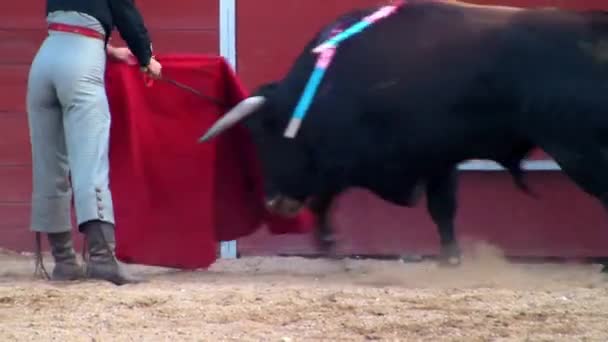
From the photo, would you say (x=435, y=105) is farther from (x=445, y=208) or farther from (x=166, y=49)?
(x=166, y=49)

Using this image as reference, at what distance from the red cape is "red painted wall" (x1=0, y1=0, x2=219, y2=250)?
792mm

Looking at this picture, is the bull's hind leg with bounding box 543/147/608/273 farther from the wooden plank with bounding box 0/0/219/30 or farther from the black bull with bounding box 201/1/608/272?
the wooden plank with bounding box 0/0/219/30

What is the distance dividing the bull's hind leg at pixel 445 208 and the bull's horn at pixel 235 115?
2.86 ft

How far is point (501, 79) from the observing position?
5.90 metres

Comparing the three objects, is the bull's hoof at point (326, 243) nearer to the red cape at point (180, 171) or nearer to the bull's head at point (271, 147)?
the red cape at point (180, 171)

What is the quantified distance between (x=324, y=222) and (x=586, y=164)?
4.27 ft

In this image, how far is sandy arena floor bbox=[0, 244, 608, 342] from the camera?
15.6ft

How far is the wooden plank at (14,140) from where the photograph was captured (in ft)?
23.5

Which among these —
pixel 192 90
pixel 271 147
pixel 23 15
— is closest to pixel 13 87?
pixel 23 15

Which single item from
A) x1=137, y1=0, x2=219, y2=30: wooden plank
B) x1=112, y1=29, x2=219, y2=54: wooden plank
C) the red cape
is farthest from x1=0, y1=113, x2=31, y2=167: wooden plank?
the red cape

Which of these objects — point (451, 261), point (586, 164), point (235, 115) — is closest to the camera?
point (586, 164)

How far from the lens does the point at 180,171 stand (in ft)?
20.7

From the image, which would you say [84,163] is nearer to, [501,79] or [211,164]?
[211,164]

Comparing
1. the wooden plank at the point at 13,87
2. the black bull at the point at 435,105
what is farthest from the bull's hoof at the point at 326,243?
the wooden plank at the point at 13,87
